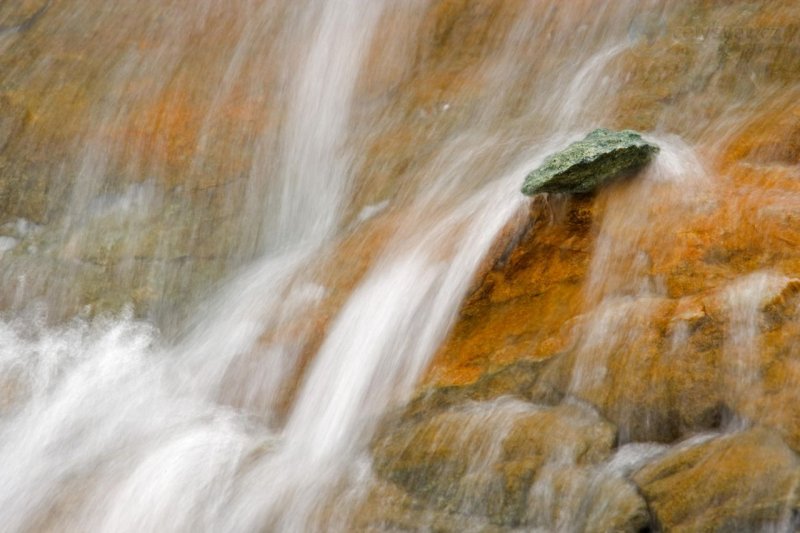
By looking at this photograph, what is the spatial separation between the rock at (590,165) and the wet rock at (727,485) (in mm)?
2299

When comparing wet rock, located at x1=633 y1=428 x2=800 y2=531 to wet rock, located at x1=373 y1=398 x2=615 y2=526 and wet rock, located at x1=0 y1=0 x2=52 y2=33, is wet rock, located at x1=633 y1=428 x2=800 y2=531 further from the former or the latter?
wet rock, located at x1=0 y1=0 x2=52 y2=33

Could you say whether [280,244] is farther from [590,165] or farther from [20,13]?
[20,13]

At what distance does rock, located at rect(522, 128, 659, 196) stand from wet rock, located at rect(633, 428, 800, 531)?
2.30m

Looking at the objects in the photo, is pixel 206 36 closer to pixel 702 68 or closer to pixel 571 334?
pixel 702 68

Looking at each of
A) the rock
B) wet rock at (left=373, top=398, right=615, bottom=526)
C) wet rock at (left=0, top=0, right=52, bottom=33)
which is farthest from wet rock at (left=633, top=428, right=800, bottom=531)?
wet rock at (left=0, top=0, right=52, bottom=33)

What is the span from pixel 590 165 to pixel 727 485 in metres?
2.71

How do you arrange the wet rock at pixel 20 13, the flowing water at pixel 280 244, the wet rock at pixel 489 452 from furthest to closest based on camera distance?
the wet rock at pixel 20 13 < the flowing water at pixel 280 244 < the wet rock at pixel 489 452

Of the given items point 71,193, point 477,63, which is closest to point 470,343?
point 477,63

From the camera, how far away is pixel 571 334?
→ 6414 millimetres

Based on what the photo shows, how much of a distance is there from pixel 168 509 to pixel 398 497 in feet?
5.58

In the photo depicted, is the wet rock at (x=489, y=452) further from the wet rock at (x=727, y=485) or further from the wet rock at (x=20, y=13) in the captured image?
the wet rock at (x=20, y=13)

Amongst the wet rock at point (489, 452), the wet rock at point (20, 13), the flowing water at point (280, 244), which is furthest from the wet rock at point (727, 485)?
the wet rock at point (20, 13)

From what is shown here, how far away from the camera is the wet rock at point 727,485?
4.96 meters

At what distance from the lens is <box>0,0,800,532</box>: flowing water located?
6.70m
